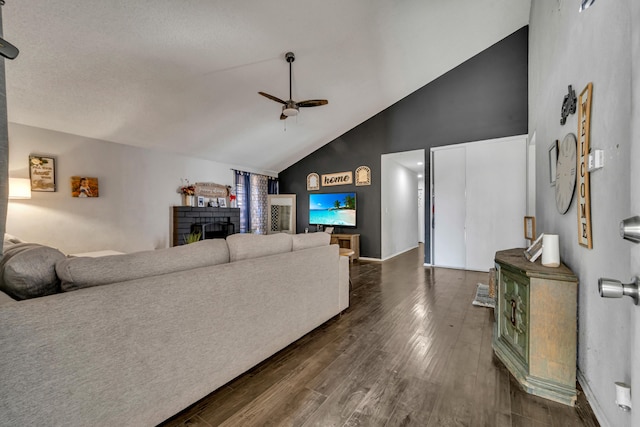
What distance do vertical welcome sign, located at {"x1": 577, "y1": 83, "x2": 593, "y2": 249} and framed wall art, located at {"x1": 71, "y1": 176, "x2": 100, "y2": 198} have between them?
19.7 feet

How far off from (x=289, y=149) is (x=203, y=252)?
17.6 ft

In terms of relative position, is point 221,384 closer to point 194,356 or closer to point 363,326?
point 194,356

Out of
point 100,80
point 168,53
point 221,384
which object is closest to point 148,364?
point 221,384

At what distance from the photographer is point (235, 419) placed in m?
1.33

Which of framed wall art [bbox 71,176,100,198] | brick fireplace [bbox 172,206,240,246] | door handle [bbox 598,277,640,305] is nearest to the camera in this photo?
door handle [bbox 598,277,640,305]

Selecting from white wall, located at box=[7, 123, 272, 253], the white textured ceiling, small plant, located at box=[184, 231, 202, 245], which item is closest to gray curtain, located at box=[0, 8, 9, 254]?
the white textured ceiling

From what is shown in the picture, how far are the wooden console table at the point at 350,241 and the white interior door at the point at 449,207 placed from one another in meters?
1.71

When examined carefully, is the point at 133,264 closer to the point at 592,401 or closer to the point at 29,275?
the point at 29,275

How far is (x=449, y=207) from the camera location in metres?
5.07

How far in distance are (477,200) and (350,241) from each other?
2731mm

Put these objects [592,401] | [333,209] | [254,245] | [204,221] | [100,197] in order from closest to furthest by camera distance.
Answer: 1. [592,401]
2. [254,245]
3. [100,197]
4. [204,221]
5. [333,209]

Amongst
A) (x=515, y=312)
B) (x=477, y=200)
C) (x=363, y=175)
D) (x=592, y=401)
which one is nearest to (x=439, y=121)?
(x=477, y=200)

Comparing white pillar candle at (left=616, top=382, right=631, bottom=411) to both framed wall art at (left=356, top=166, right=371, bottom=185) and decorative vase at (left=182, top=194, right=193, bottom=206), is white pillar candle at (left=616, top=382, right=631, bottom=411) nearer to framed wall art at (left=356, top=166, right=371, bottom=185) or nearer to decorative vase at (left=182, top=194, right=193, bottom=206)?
framed wall art at (left=356, top=166, right=371, bottom=185)

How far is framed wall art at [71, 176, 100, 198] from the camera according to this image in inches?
157
